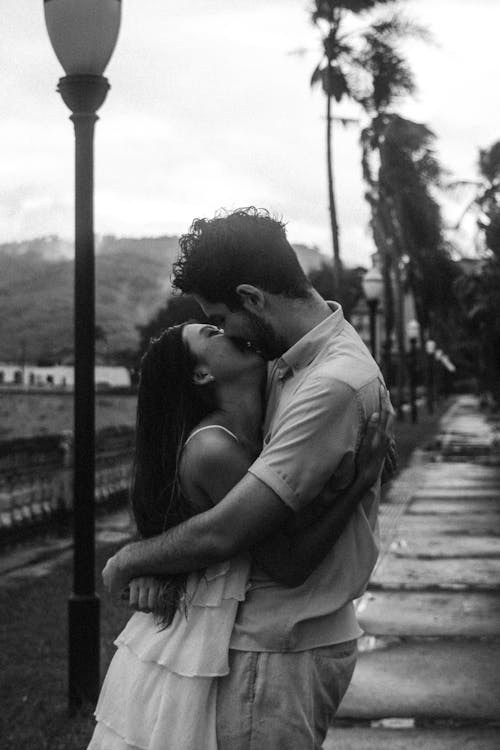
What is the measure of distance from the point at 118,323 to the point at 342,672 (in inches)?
979

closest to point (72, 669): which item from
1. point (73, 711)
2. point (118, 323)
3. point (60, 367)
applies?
point (73, 711)

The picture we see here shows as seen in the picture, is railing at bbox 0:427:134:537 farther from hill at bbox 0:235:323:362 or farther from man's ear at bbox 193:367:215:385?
man's ear at bbox 193:367:215:385

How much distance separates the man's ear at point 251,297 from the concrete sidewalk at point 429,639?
2.99 metres

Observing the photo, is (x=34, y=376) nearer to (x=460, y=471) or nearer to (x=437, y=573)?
(x=460, y=471)

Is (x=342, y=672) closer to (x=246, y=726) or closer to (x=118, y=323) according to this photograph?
(x=246, y=726)

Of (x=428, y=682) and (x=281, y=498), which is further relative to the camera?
(x=428, y=682)

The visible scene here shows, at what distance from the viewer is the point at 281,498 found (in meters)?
2.17

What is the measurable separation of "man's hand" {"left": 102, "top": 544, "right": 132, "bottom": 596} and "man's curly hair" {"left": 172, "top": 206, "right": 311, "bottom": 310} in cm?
58

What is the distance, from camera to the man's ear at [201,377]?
236 centimetres

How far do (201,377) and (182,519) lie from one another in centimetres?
30

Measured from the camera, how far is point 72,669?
5137 mm

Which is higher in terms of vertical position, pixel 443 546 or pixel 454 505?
pixel 443 546

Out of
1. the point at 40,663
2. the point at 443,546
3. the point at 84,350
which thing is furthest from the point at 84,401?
the point at 443,546

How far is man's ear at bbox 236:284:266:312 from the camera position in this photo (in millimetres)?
2252
